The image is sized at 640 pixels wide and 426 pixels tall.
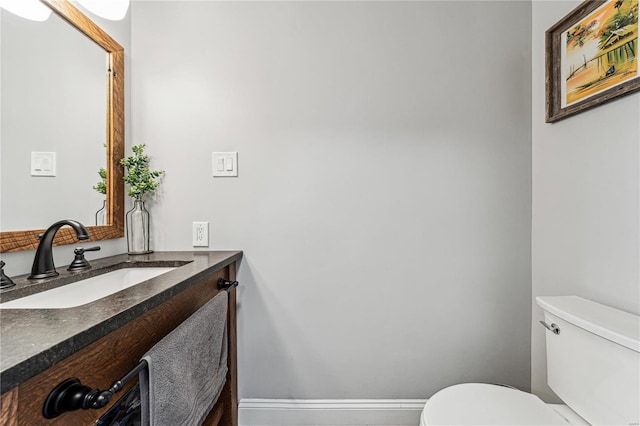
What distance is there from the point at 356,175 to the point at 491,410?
40.5 inches

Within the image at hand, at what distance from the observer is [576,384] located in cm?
102

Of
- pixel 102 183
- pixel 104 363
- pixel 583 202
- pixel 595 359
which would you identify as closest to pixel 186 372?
pixel 104 363

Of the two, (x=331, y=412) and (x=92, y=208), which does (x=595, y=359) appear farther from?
(x=92, y=208)

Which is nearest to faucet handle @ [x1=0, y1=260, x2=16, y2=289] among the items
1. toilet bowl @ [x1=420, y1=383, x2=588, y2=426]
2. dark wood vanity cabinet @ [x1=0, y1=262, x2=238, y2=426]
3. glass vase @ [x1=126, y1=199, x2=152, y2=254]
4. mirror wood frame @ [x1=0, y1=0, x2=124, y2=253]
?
mirror wood frame @ [x1=0, y1=0, x2=124, y2=253]

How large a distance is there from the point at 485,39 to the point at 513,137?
1.59 feet

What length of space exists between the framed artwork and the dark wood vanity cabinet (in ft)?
5.23

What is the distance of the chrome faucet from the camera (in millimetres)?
→ 945

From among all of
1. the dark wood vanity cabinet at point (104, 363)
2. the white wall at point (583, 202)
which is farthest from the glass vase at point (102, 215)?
the white wall at point (583, 202)

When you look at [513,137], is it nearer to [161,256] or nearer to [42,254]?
[161,256]

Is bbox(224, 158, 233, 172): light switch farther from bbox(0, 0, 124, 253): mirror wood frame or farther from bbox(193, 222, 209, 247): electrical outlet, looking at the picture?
bbox(0, 0, 124, 253): mirror wood frame

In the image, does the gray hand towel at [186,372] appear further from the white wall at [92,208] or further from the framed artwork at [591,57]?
the framed artwork at [591,57]

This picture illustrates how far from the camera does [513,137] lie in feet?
4.85

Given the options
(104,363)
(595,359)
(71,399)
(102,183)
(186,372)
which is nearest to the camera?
(71,399)

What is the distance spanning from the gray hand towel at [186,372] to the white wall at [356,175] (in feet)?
1.47
